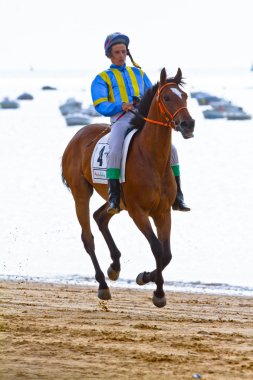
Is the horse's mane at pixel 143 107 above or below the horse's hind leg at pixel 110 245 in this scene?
above

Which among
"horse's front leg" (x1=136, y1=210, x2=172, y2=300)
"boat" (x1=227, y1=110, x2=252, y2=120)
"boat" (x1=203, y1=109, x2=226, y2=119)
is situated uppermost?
"horse's front leg" (x1=136, y1=210, x2=172, y2=300)

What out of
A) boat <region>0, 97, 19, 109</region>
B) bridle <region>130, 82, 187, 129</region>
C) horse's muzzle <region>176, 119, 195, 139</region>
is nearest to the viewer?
horse's muzzle <region>176, 119, 195, 139</region>

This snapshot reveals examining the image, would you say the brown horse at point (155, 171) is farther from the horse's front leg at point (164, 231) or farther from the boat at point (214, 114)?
the boat at point (214, 114)

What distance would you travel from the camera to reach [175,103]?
12891 millimetres

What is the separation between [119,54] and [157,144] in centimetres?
138

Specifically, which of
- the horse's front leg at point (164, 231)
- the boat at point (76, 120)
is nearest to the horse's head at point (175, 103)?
the horse's front leg at point (164, 231)

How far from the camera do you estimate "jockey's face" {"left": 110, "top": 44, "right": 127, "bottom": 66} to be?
1419 centimetres

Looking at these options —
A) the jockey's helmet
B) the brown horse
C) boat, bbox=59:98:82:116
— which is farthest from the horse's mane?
boat, bbox=59:98:82:116

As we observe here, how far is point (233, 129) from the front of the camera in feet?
340

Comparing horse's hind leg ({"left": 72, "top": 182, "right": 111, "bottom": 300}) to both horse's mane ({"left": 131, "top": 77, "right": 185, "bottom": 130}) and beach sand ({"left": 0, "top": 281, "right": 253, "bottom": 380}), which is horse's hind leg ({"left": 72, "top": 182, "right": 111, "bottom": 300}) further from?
horse's mane ({"left": 131, "top": 77, "right": 185, "bottom": 130})

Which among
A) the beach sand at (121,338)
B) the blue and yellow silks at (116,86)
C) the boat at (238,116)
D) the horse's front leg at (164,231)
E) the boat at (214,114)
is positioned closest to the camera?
the beach sand at (121,338)

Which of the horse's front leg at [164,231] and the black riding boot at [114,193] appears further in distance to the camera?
the black riding boot at [114,193]

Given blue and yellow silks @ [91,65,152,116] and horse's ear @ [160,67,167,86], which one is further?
blue and yellow silks @ [91,65,152,116]

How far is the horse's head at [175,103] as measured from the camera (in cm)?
1251
